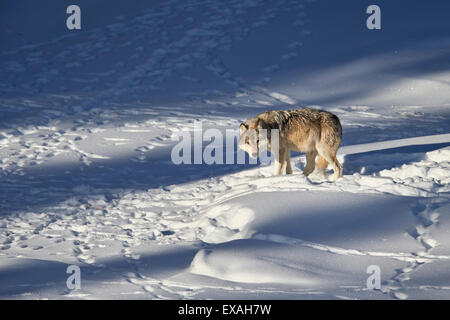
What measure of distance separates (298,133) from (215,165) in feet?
9.07

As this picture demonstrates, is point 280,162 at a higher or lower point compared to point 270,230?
higher

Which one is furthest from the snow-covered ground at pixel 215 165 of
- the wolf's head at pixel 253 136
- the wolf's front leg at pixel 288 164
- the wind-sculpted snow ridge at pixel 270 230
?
the wolf's head at pixel 253 136

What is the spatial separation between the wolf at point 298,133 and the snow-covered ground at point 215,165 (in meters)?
0.44

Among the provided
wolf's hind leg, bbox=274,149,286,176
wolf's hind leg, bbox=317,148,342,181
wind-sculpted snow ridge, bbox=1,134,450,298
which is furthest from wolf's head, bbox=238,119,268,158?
wolf's hind leg, bbox=317,148,342,181

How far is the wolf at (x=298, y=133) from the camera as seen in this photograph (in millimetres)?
7758

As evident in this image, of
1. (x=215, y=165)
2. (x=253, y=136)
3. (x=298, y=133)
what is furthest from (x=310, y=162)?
(x=215, y=165)

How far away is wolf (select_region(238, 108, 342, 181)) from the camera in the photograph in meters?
7.76

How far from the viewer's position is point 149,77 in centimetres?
1547

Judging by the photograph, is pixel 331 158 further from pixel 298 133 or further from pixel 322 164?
pixel 298 133

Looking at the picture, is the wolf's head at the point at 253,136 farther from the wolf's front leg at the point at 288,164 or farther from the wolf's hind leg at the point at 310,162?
the wolf's hind leg at the point at 310,162

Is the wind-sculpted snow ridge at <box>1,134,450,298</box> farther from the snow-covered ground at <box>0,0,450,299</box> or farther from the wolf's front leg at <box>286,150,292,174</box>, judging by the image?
the wolf's front leg at <box>286,150,292,174</box>

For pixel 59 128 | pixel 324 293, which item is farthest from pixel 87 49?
pixel 324 293

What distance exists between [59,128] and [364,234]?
25.5 ft

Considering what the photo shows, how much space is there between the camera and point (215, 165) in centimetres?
1036
